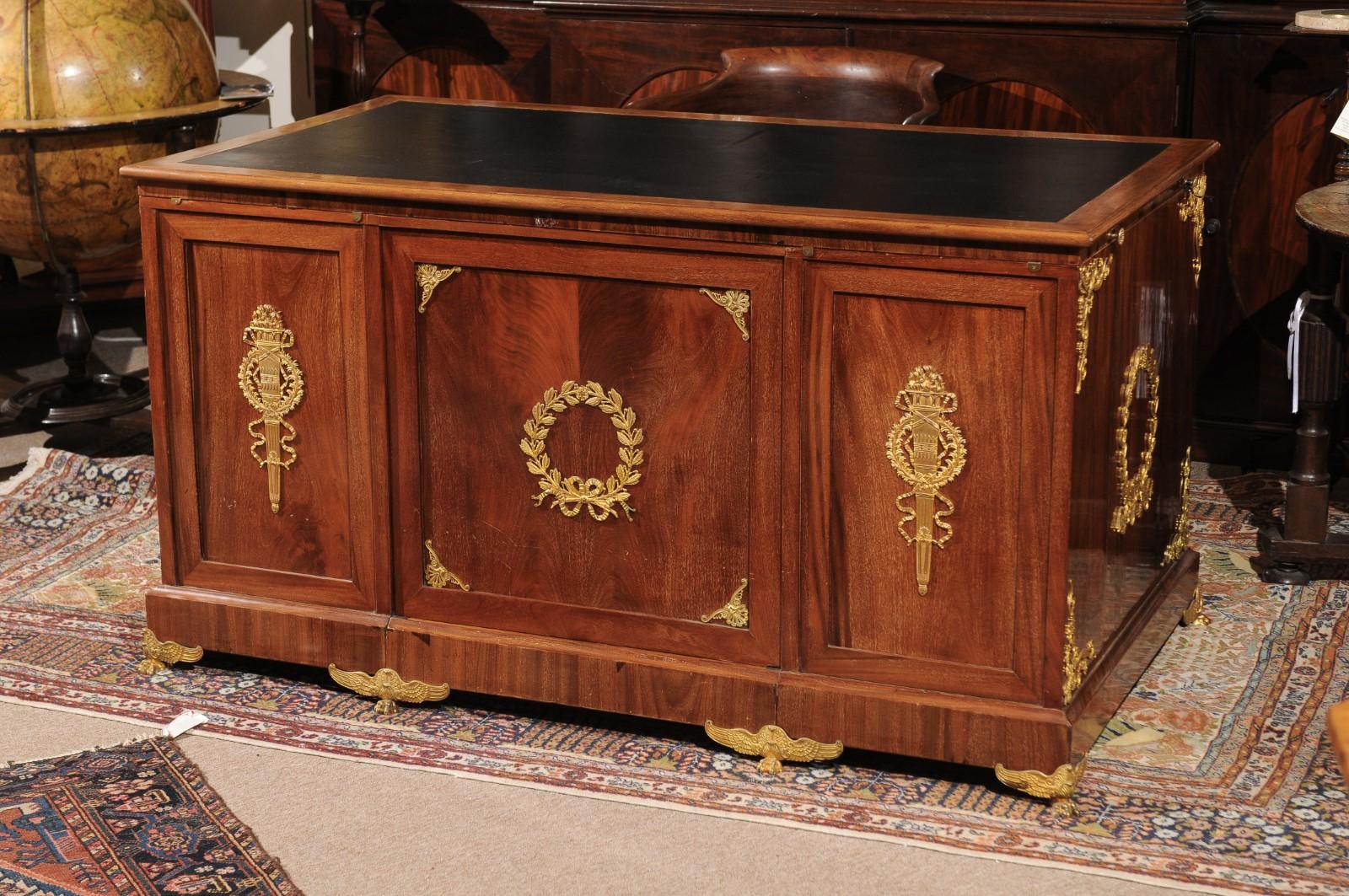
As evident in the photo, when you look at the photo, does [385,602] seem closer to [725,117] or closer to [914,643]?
[914,643]

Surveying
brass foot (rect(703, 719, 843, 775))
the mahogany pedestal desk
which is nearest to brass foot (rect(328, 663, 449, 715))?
the mahogany pedestal desk

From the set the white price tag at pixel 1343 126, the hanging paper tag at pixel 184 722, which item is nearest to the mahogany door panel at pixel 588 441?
the hanging paper tag at pixel 184 722

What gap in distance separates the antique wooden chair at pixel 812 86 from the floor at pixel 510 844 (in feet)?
6.57

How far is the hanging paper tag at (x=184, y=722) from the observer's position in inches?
138

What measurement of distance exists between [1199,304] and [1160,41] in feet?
2.36

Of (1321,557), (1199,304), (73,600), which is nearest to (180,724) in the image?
(73,600)

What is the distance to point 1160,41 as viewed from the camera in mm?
4828

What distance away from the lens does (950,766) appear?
11.1 feet

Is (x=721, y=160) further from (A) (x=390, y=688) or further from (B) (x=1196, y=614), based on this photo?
(B) (x=1196, y=614)

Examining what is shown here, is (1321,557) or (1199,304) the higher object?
(1199,304)

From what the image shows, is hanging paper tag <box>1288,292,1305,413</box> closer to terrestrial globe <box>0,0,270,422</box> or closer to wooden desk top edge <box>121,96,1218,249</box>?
wooden desk top edge <box>121,96,1218,249</box>

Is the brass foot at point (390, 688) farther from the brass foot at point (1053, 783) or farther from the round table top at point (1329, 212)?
the round table top at point (1329, 212)

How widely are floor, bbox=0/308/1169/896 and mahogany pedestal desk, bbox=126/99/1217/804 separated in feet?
0.78

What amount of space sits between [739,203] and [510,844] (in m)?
1.17
